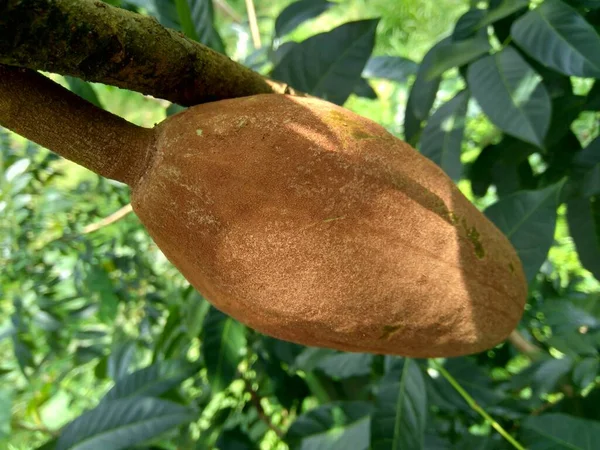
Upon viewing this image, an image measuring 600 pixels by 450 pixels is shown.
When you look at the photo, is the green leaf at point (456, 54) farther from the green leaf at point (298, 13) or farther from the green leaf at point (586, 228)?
the green leaf at point (586, 228)

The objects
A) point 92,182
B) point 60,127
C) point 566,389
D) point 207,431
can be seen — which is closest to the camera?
point 60,127

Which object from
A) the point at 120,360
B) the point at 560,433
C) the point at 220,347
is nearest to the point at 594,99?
the point at 560,433

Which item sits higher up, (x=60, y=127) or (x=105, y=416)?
(x=60, y=127)

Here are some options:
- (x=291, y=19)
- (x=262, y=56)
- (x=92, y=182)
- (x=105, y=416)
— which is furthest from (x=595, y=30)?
(x=92, y=182)

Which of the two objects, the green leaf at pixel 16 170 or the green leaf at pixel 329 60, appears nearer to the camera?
the green leaf at pixel 329 60

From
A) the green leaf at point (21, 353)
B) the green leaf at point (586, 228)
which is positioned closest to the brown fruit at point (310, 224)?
the green leaf at point (586, 228)

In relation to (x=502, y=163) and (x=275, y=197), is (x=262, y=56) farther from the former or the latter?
(x=275, y=197)

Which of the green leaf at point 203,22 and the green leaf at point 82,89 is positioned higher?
the green leaf at point 203,22
